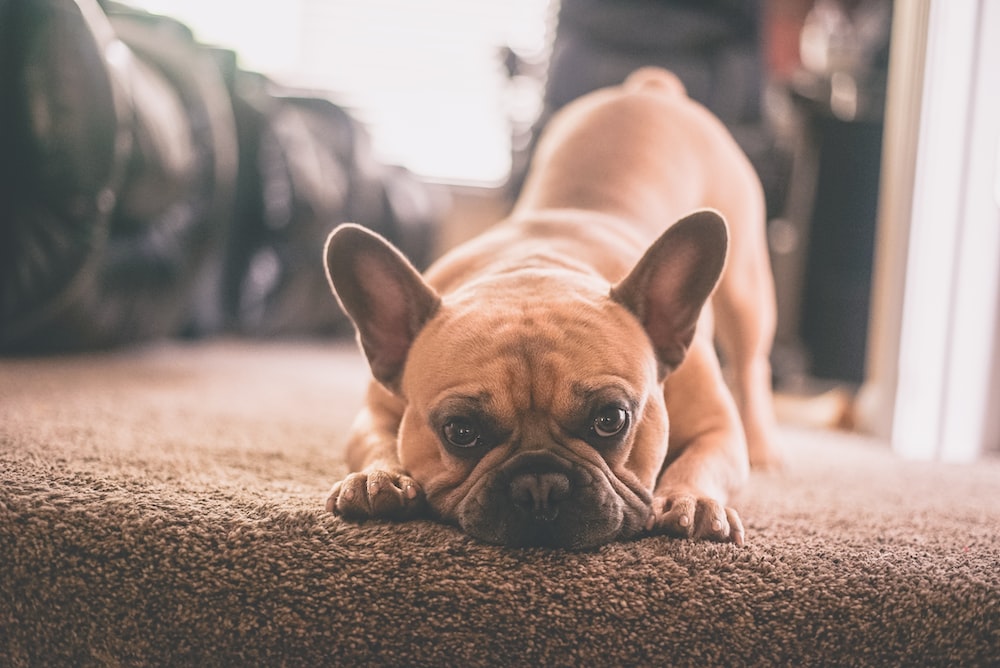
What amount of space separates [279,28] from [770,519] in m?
4.97

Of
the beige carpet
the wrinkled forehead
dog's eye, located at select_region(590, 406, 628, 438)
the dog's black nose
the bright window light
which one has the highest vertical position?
the bright window light

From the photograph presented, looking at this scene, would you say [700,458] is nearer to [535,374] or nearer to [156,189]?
[535,374]

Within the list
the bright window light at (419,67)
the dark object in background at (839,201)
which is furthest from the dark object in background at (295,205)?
the dark object in background at (839,201)

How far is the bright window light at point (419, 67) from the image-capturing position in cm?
553

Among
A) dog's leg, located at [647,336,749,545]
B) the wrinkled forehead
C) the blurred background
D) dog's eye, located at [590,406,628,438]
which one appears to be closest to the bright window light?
the blurred background

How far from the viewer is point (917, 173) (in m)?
2.37

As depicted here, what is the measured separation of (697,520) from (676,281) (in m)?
0.40

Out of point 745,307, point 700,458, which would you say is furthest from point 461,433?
point 745,307

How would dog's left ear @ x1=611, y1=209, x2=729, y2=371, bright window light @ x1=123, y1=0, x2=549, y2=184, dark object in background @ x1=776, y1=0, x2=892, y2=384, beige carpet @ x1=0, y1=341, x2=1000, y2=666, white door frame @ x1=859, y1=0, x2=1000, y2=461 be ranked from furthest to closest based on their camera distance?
1. bright window light @ x1=123, y1=0, x2=549, y2=184
2. dark object in background @ x1=776, y1=0, x2=892, y2=384
3. white door frame @ x1=859, y1=0, x2=1000, y2=461
4. dog's left ear @ x1=611, y1=209, x2=729, y2=371
5. beige carpet @ x1=0, y1=341, x2=1000, y2=666

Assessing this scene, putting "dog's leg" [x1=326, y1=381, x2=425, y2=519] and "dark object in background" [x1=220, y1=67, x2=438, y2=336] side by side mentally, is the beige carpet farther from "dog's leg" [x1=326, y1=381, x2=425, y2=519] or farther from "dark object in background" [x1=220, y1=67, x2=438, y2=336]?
"dark object in background" [x1=220, y1=67, x2=438, y2=336]

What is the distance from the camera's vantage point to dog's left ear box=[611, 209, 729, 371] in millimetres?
1376

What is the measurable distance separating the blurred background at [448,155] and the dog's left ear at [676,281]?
125 centimetres

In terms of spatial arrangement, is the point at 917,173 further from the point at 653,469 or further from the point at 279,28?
the point at 279,28

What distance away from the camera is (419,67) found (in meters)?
5.66
